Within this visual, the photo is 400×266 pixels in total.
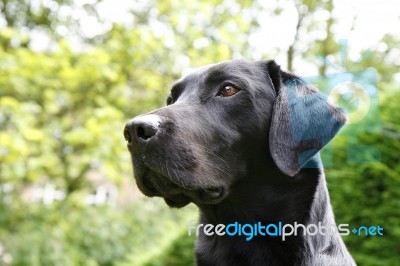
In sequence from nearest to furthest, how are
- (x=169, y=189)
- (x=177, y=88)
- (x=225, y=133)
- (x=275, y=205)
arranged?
(x=169, y=189)
(x=225, y=133)
(x=275, y=205)
(x=177, y=88)

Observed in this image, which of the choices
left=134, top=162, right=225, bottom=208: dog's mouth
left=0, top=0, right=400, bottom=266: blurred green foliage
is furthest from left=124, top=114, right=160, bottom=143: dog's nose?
left=0, top=0, right=400, bottom=266: blurred green foliage

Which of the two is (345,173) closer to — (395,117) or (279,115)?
(395,117)

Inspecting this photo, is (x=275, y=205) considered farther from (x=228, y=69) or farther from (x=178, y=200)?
(x=228, y=69)

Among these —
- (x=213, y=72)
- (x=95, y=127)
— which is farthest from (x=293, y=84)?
(x=95, y=127)

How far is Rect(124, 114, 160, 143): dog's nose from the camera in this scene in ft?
6.97

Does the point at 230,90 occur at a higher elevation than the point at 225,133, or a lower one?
higher

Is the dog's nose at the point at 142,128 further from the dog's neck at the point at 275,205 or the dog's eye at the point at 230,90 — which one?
the dog's neck at the point at 275,205

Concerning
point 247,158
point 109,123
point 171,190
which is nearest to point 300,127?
point 247,158

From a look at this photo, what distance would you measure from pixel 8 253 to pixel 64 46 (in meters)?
4.06

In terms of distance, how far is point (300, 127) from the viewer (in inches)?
94.0

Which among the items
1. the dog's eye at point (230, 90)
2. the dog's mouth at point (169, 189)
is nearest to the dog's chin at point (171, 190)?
the dog's mouth at point (169, 189)

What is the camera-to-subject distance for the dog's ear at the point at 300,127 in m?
2.35

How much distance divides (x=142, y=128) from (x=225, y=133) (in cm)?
50

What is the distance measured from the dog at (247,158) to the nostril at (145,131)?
31 mm
